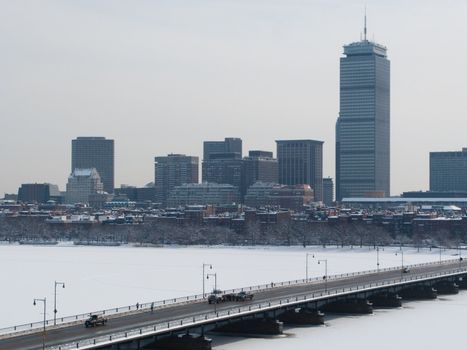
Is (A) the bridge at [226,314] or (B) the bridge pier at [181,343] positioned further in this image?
(B) the bridge pier at [181,343]

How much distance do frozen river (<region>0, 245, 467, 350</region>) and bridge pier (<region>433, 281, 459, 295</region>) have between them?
1.76 meters

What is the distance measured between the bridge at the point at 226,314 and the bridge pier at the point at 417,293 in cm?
10

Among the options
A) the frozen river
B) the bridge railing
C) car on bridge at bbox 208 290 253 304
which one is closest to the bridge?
the bridge railing

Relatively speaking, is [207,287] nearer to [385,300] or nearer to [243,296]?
[385,300]

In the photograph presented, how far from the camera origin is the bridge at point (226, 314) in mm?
65312

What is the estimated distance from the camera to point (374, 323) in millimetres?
87812

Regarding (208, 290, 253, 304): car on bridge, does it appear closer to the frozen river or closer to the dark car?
the dark car

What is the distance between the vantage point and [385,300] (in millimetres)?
101062

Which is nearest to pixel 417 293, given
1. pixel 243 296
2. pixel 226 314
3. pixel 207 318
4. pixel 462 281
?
pixel 462 281

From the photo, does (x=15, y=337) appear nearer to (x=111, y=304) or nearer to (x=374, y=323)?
(x=111, y=304)

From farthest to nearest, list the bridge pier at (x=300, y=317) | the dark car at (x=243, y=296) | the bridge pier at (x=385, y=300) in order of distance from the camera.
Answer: the bridge pier at (x=385, y=300) < the bridge pier at (x=300, y=317) < the dark car at (x=243, y=296)

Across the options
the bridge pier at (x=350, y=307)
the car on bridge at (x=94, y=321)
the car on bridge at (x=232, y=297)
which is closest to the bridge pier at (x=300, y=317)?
the car on bridge at (x=232, y=297)

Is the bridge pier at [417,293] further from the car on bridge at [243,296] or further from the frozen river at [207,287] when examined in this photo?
the car on bridge at [243,296]

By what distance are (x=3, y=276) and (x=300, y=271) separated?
119 ft
